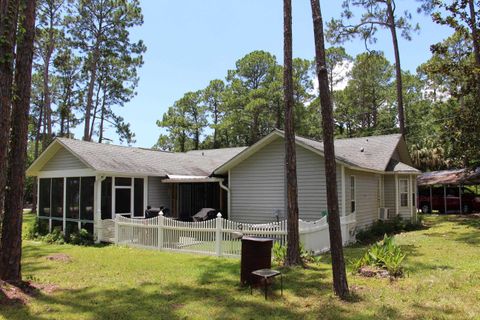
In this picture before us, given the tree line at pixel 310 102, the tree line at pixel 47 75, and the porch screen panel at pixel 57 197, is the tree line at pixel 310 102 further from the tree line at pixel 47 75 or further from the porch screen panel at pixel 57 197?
the porch screen panel at pixel 57 197

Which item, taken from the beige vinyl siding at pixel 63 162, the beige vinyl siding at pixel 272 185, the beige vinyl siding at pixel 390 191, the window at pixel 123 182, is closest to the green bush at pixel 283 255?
the beige vinyl siding at pixel 272 185

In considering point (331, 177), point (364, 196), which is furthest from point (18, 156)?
point (364, 196)

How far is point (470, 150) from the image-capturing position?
20172mm

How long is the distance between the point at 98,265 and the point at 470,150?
61.6 ft

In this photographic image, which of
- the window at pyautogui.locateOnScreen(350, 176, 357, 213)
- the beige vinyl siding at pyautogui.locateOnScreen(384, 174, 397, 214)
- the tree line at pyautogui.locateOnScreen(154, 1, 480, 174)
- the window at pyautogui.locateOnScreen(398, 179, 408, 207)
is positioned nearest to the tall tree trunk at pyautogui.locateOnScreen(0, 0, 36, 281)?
the window at pyautogui.locateOnScreen(350, 176, 357, 213)

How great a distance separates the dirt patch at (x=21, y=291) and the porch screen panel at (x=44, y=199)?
10.1 m

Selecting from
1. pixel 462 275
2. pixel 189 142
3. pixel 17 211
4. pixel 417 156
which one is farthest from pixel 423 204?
pixel 189 142

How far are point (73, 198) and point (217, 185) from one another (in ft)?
21.2

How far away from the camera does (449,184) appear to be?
25.9 meters

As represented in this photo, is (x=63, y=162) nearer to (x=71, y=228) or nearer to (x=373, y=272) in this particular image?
(x=71, y=228)

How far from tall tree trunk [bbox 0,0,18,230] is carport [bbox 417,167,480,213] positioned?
23.7 metres

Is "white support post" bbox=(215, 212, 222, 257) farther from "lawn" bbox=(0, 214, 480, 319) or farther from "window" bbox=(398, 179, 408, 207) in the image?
"window" bbox=(398, 179, 408, 207)

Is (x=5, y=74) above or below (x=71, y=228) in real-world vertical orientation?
above

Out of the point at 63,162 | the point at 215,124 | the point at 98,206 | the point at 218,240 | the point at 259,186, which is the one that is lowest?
the point at 218,240
